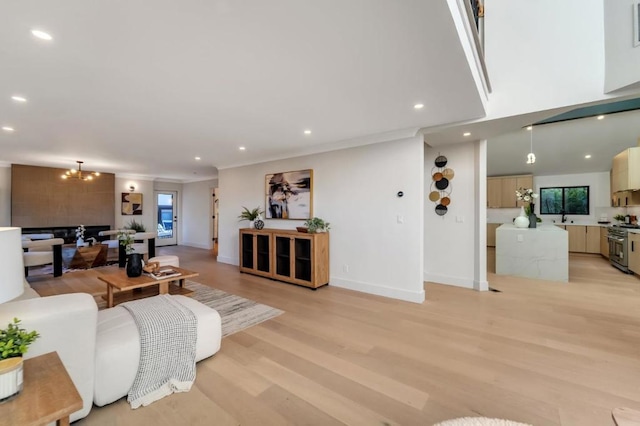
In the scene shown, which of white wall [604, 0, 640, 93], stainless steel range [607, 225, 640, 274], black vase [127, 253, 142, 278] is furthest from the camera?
stainless steel range [607, 225, 640, 274]

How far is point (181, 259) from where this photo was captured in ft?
22.3

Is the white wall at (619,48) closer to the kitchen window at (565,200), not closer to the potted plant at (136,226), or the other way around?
the kitchen window at (565,200)

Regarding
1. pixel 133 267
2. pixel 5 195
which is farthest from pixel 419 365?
pixel 5 195

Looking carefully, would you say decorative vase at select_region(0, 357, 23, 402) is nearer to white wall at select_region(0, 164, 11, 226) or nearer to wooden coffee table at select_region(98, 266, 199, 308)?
wooden coffee table at select_region(98, 266, 199, 308)

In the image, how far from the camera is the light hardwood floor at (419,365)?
5.60ft

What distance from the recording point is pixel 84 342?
1.58 m

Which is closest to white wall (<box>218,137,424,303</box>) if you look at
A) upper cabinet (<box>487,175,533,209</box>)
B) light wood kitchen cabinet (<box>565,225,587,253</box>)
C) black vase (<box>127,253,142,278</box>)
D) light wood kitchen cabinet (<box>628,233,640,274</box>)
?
black vase (<box>127,253,142,278</box>)

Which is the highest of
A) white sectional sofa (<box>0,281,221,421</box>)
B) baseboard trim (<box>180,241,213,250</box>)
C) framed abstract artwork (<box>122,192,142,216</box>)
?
framed abstract artwork (<box>122,192,142,216</box>)

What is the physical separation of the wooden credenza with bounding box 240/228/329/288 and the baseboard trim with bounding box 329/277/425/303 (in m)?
0.26

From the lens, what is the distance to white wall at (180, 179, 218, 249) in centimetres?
862

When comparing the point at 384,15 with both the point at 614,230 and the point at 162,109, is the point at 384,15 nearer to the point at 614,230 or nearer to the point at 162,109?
the point at 162,109

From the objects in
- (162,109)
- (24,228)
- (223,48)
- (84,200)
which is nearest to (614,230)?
(223,48)

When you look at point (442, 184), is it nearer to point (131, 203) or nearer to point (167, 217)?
point (131, 203)

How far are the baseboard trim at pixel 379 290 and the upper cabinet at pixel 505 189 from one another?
5858 mm
